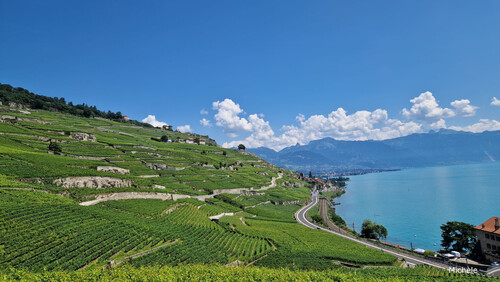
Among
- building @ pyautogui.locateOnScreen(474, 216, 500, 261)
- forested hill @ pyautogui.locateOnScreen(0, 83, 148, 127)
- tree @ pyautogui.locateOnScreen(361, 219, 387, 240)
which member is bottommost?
tree @ pyautogui.locateOnScreen(361, 219, 387, 240)

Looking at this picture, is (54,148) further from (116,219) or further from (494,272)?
(494,272)

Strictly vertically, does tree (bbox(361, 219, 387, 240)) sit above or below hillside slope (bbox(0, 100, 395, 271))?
below

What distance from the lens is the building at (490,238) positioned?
42.8 metres

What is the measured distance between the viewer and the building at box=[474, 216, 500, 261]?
42.8 meters

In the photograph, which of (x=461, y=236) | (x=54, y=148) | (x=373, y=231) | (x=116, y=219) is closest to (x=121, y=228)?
(x=116, y=219)

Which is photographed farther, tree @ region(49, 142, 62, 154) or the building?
tree @ region(49, 142, 62, 154)

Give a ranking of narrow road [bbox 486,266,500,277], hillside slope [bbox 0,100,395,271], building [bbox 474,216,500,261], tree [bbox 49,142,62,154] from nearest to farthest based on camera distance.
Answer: hillside slope [bbox 0,100,395,271] < narrow road [bbox 486,266,500,277] < building [bbox 474,216,500,261] < tree [bbox 49,142,62,154]

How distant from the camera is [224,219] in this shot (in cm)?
4734

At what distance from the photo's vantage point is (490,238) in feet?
145

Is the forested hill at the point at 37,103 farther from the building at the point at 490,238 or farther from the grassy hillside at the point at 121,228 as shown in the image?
the building at the point at 490,238

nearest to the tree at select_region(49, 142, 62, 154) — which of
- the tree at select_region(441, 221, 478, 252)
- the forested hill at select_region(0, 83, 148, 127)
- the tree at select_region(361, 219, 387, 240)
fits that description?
the forested hill at select_region(0, 83, 148, 127)

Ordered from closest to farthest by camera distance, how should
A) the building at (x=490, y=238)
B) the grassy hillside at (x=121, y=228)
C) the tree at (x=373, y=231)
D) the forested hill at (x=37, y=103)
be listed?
1. the grassy hillside at (x=121, y=228)
2. the building at (x=490, y=238)
3. the tree at (x=373, y=231)
4. the forested hill at (x=37, y=103)

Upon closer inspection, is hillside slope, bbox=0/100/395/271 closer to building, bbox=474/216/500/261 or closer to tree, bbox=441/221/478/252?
building, bbox=474/216/500/261

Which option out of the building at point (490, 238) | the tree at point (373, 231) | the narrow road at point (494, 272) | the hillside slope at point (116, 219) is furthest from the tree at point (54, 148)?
the building at point (490, 238)
